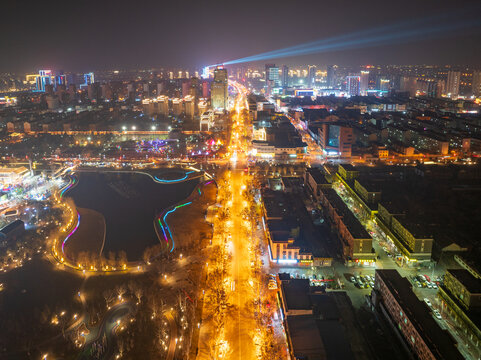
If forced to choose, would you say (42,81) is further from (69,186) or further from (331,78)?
(331,78)

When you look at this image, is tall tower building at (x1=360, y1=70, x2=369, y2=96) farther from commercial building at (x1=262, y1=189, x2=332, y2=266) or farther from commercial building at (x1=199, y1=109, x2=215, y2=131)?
commercial building at (x1=262, y1=189, x2=332, y2=266)

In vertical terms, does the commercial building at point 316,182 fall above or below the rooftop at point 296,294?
above

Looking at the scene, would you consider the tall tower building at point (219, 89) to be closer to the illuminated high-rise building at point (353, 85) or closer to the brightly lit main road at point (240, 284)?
the brightly lit main road at point (240, 284)

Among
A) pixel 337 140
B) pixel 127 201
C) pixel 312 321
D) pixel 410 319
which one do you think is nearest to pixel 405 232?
pixel 410 319

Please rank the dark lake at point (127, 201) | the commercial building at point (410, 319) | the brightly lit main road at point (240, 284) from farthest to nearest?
1. the dark lake at point (127, 201)
2. the brightly lit main road at point (240, 284)
3. the commercial building at point (410, 319)

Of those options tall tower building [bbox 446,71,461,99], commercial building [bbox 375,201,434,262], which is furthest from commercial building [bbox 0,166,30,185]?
tall tower building [bbox 446,71,461,99]

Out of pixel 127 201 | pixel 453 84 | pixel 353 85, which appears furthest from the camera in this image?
pixel 353 85

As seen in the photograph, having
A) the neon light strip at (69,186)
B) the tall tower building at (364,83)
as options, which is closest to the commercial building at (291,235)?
the neon light strip at (69,186)
